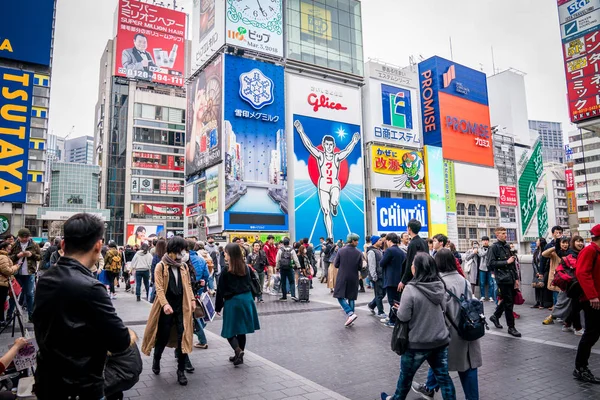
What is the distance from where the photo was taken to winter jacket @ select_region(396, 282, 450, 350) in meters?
4.05

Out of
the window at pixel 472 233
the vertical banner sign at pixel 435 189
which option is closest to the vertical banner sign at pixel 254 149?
the vertical banner sign at pixel 435 189

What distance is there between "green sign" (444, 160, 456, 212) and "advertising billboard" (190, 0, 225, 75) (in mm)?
34193

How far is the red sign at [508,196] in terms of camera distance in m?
65.8

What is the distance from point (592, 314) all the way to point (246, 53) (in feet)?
140

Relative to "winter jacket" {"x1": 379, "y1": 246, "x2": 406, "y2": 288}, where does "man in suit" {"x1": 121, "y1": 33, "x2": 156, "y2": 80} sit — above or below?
above

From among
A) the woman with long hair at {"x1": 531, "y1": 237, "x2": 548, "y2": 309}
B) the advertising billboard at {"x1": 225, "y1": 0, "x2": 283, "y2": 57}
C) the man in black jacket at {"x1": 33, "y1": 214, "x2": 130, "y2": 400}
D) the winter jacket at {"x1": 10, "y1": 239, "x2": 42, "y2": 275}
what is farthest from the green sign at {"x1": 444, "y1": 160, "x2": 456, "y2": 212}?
the man in black jacket at {"x1": 33, "y1": 214, "x2": 130, "y2": 400}

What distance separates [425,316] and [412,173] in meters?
52.3

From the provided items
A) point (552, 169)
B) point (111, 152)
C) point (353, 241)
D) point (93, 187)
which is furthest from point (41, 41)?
point (552, 169)

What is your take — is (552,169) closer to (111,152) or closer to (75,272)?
(111,152)

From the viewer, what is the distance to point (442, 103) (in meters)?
58.2

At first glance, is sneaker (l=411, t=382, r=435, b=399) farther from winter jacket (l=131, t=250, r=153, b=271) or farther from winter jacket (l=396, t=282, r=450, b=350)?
winter jacket (l=131, t=250, r=153, b=271)

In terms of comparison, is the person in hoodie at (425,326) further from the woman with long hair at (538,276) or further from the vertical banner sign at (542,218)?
the vertical banner sign at (542,218)

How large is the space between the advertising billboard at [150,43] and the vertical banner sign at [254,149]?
27.7m

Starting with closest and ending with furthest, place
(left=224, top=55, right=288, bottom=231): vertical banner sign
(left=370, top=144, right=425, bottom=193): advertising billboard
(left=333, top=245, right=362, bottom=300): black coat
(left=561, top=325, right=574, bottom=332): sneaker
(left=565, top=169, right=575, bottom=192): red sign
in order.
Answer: (left=561, top=325, right=574, bottom=332): sneaker, (left=333, top=245, right=362, bottom=300): black coat, (left=224, top=55, right=288, bottom=231): vertical banner sign, (left=370, top=144, right=425, bottom=193): advertising billboard, (left=565, top=169, right=575, bottom=192): red sign
